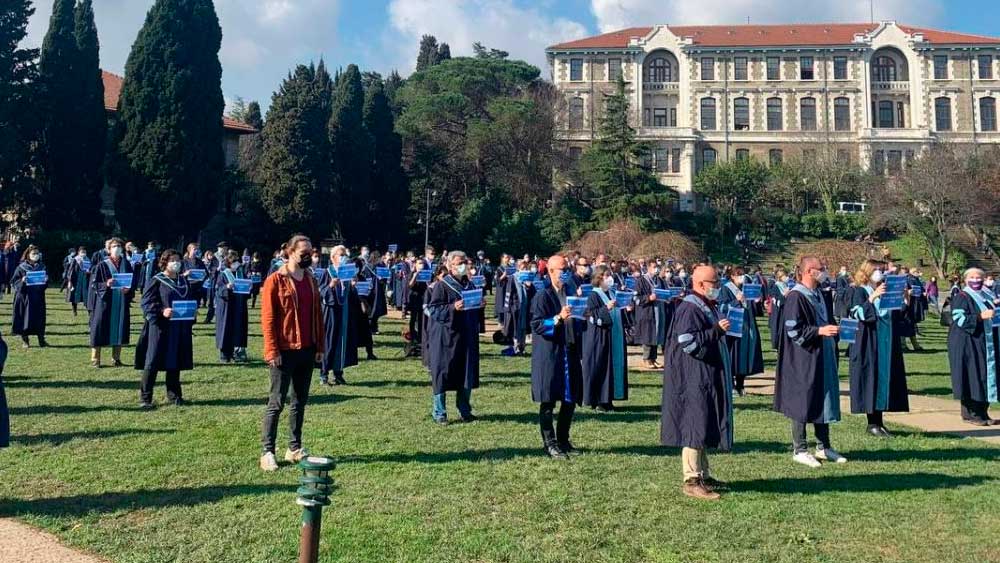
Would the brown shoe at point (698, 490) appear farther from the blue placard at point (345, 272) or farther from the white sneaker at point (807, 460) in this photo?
the blue placard at point (345, 272)

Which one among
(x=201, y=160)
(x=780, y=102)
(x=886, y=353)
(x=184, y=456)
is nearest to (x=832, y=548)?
(x=886, y=353)

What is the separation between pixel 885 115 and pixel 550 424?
7853cm

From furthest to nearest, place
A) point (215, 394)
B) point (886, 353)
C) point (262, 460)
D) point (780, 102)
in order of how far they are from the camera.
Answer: point (780, 102) < point (215, 394) < point (886, 353) < point (262, 460)

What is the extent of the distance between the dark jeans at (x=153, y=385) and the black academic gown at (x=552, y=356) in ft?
16.2

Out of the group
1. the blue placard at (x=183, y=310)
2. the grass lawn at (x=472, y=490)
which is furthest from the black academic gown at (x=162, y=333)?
the grass lawn at (x=472, y=490)

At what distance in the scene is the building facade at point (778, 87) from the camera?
71.8 m

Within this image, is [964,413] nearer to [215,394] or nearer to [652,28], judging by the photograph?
[215,394]

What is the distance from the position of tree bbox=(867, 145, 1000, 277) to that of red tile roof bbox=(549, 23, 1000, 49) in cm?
2750

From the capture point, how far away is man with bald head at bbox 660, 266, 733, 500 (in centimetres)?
598

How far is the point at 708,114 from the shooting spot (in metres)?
73.8

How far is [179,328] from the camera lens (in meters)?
9.20

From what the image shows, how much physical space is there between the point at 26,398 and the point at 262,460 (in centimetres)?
496

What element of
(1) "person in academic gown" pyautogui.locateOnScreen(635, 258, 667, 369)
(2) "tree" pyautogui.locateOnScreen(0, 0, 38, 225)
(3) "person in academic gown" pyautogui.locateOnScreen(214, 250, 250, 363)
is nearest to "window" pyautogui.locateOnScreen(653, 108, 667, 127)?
(2) "tree" pyautogui.locateOnScreen(0, 0, 38, 225)

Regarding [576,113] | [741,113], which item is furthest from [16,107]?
[741,113]
